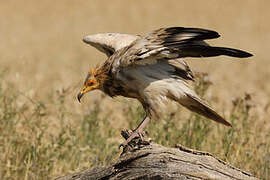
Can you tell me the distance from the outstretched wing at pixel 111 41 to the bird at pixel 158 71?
0.91 ft

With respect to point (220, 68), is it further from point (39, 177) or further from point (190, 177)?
point (190, 177)

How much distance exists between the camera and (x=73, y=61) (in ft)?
50.3

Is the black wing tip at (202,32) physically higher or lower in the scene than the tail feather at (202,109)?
higher

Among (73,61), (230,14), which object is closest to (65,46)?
(73,61)

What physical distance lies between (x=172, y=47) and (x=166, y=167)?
1.64 meters

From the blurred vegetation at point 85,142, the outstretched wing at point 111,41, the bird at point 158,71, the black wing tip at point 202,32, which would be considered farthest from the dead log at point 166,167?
the outstretched wing at point 111,41

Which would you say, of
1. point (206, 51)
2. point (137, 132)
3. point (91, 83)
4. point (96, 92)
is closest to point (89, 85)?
point (91, 83)

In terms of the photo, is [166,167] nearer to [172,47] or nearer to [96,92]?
[172,47]

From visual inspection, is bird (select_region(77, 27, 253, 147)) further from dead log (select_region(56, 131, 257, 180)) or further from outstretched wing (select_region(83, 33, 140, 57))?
dead log (select_region(56, 131, 257, 180))

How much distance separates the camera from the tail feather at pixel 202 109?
536cm

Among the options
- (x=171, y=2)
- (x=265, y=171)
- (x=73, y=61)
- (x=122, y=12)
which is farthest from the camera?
(x=171, y=2)

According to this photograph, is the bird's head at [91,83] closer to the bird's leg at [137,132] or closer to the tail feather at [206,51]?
the bird's leg at [137,132]

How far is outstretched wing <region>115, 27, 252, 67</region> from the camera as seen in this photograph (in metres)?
4.82

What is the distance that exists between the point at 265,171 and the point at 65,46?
14.4 metres
